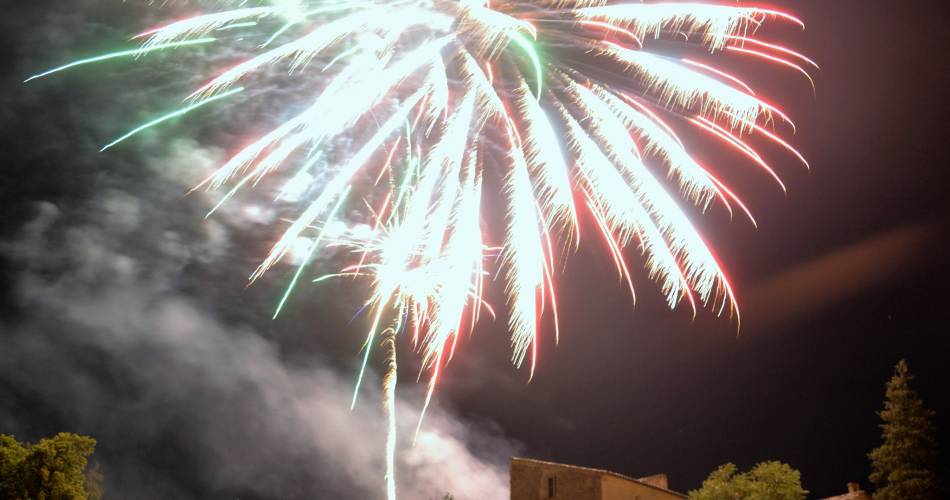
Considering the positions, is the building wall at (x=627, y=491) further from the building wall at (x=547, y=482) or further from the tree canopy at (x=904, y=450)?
the tree canopy at (x=904, y=450)

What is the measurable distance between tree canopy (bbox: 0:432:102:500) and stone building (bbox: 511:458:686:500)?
20102 millimetres

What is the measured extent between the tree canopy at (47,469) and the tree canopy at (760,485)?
27.9 m

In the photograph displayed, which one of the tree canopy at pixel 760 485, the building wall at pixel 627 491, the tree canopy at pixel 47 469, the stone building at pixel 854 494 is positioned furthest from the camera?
the tree canopy at pixel 47 469

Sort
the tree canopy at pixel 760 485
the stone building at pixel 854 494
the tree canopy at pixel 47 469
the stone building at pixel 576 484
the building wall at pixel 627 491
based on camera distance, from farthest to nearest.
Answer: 1. the tree canopy at pixel 47 469
2. the stone building at pixel 576 484
3. the building wall at pixel 627 491
4. the stone building at pixel 854 494
5. the tree canopy at pixel 760 485

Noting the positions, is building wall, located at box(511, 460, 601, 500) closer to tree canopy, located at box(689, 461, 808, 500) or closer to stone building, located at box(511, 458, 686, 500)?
stone building, located at box(511, 458, 686, 500)

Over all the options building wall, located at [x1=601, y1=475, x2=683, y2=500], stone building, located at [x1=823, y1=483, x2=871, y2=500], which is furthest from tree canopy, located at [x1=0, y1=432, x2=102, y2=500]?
stone building, located at [x1=823, y1=483, x2=871, y2=500]

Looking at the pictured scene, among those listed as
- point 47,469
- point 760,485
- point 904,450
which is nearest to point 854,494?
point 904,450

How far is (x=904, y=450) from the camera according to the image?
80.3 ft

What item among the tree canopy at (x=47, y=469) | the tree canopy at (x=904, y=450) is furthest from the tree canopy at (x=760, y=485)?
the tree canopy at (x=47, y=469)

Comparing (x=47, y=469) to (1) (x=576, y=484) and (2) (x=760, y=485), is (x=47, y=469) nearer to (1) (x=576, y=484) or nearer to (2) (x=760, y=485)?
(1) (x=576, y=484)

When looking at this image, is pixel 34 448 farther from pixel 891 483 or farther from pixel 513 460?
pixel 891 483

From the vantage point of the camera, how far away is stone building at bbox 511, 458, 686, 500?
29.3 m

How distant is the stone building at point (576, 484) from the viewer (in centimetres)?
2933

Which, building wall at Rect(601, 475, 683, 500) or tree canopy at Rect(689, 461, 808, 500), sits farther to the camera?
building wall at Rect(601, 475, 683, 500)
